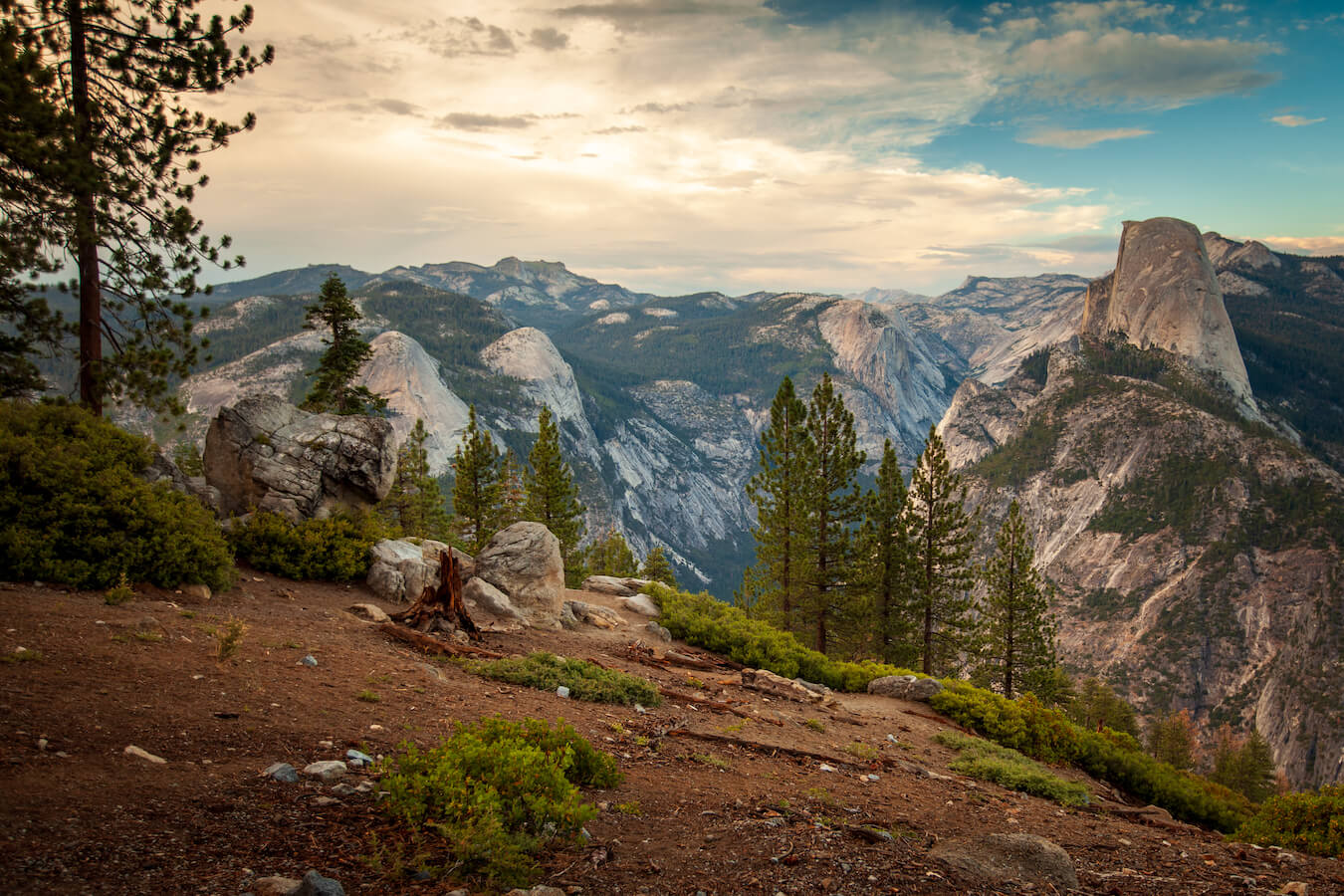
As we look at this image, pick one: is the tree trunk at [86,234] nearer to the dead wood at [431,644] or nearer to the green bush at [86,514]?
the green bush at [86,514]

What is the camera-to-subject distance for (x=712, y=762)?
10.1m

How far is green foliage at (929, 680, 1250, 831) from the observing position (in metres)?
17.6

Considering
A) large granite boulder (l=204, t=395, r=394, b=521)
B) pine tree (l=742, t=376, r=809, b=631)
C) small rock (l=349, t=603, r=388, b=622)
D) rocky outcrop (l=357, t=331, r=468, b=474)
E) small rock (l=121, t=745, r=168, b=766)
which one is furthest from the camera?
rocky outcrop (l=357, t=331, r=468, b=474)

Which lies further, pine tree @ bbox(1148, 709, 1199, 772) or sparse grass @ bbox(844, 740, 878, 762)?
pine tree @ bbox(1148, 709, 1199, 772)

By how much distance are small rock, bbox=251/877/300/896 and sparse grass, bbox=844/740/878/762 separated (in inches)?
417

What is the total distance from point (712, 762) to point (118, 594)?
410 inches

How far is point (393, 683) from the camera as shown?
10609 mm

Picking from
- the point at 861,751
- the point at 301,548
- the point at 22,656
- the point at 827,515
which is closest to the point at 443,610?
the point at 301,548

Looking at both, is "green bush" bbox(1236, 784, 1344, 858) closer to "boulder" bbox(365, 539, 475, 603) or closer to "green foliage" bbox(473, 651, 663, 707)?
"green foliage" bbox(473, 651, 663, 707)

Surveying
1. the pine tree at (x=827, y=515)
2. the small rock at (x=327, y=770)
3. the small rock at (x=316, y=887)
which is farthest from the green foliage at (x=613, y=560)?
the small rock at (x=316, y=887)

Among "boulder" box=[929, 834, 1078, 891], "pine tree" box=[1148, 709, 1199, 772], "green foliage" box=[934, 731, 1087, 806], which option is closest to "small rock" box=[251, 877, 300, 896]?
"boulder" box=[929, 834, 1078, 891]

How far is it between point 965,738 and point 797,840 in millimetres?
11535

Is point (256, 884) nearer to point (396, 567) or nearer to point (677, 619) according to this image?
point (396, 567)

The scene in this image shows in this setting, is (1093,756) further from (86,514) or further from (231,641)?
(86,514)
